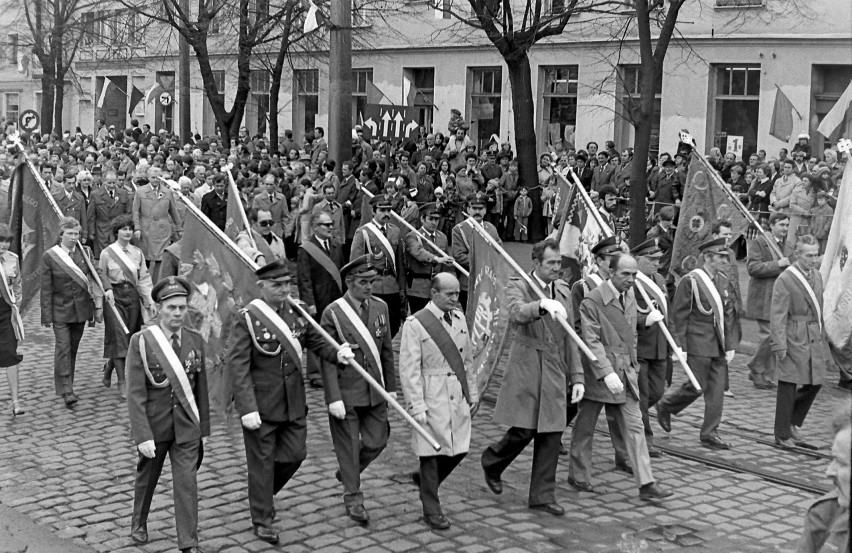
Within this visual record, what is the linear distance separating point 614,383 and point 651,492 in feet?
2.73

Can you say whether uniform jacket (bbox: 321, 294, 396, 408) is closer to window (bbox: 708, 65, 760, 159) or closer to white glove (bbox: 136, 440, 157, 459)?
white glove (bbox: 136, 440, 157, 459)

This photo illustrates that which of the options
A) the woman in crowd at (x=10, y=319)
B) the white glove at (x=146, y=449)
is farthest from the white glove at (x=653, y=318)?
the woman in crowd at (x=10, y=319)

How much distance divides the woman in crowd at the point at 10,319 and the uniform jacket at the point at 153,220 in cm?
571

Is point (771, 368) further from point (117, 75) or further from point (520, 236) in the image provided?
point (117, 75)

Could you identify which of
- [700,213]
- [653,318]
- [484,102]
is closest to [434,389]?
[653,318]

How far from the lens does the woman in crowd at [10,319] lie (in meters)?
11.5

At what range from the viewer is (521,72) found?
969 inches

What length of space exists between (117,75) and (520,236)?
32.4 m

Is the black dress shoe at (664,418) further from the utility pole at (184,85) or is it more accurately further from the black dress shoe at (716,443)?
the utility pole at (184,85)

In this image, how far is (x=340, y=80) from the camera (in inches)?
772

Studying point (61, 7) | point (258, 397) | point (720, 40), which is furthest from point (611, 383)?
point (61, 7)

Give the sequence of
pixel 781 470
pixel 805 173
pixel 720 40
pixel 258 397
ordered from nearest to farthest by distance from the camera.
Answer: pixel 258 397, pixel 781 470, pixel 805 173, pixel 720 40

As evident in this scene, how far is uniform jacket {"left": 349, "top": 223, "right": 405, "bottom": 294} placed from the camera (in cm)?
1338

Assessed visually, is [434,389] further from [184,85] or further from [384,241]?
[184,85]
